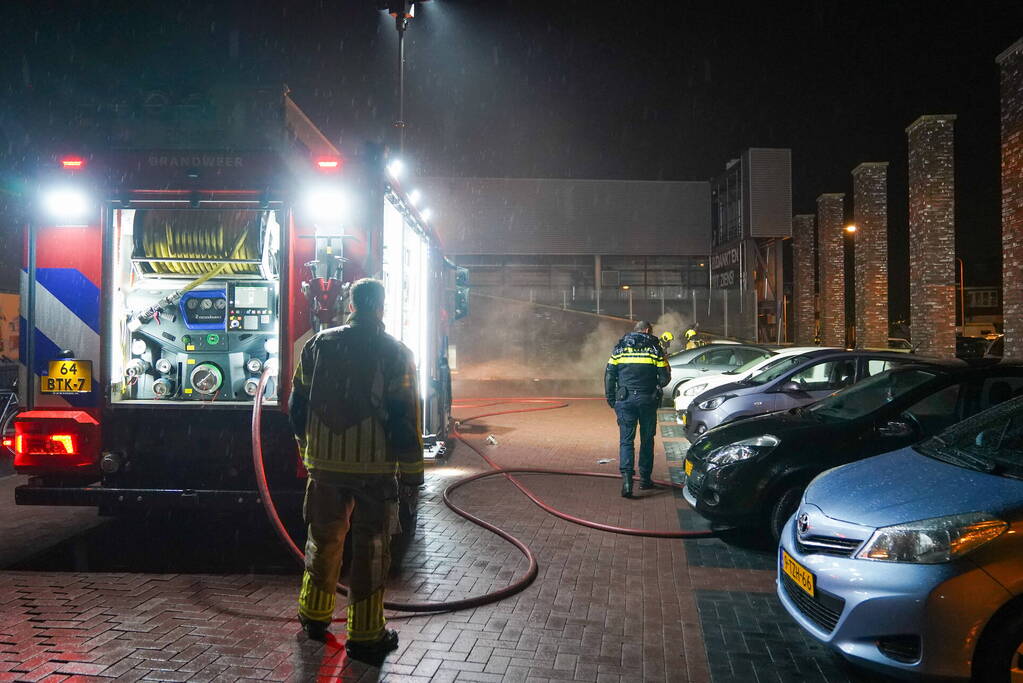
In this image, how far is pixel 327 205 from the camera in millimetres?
5418

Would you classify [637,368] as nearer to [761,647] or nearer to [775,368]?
[761,647]

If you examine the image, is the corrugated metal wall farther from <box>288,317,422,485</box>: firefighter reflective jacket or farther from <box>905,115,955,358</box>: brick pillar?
<box>288,317,422,485</box>: firefighter reflective jacket

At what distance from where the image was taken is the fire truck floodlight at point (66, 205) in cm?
537

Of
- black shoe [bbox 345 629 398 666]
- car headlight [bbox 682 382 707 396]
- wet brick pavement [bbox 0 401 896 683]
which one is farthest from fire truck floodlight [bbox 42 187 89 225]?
car headlight [bbox 682 382 707 396]

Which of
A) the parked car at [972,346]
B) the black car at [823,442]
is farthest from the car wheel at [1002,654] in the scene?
the parked car at [972,346]

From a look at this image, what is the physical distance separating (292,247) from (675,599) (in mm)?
3463

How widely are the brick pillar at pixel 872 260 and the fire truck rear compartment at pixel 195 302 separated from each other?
23.6 meters

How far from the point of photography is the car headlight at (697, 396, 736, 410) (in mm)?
10016

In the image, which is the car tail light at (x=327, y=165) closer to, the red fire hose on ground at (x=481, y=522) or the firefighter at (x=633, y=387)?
the red fire hose on ground at (x=481, y=522)

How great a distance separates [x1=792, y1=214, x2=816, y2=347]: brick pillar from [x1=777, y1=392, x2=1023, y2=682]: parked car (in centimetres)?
3004

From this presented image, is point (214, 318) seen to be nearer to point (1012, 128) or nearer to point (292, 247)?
point (292, 247)

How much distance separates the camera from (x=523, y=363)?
26719 mm

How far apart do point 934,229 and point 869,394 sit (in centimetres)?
1636

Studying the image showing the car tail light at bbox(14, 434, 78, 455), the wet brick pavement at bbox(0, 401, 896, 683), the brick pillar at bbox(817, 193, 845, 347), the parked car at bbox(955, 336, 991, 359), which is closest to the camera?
the wet brick pavement at bbox(0, 401, 896, 683)
